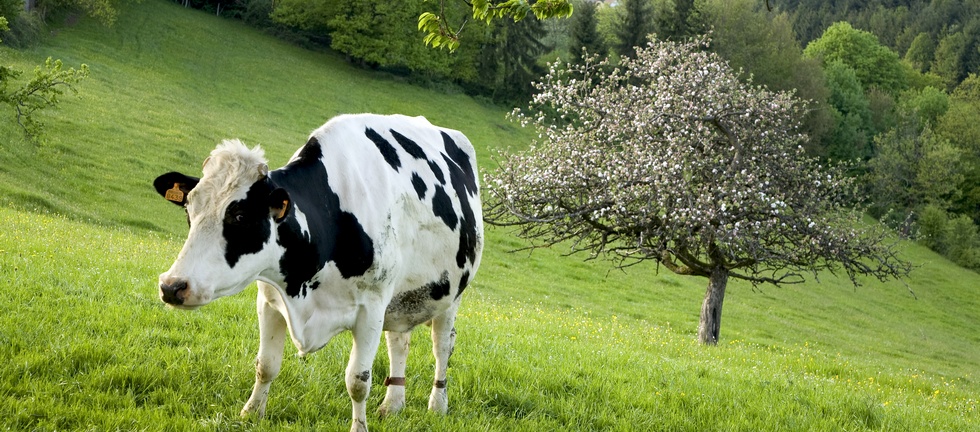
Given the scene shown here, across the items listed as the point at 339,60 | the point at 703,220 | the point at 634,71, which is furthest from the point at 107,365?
the point at 339,60

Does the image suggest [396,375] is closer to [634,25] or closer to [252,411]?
[252,411]

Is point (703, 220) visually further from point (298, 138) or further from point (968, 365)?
point (298, 138)

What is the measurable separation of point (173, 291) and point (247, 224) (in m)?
0.57

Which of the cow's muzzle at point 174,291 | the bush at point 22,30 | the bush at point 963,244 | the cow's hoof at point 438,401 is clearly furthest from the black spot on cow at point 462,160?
the bush at point 963,244

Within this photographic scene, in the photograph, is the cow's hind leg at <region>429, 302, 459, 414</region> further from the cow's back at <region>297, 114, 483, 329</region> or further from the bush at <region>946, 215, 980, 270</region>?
the bush at <region>946, 215, 980, 270</region>

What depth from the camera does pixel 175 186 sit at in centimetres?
445

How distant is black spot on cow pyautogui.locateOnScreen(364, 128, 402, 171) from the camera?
6.01 m

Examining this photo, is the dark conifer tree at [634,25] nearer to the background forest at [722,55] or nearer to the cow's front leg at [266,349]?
the background forest at [722,55]

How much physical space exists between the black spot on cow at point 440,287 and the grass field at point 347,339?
105cm

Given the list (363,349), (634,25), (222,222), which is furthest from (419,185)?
(634,25)

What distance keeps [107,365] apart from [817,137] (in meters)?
57.2

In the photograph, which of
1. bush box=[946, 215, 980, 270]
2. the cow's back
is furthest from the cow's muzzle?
bush box=[946, 215, 980, 270]

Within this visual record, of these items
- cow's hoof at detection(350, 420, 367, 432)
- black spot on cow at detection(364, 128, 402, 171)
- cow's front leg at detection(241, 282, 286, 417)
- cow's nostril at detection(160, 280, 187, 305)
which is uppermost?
black spot on cow at detection(364, 128, 402, 171)

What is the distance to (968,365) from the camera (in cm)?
2723
